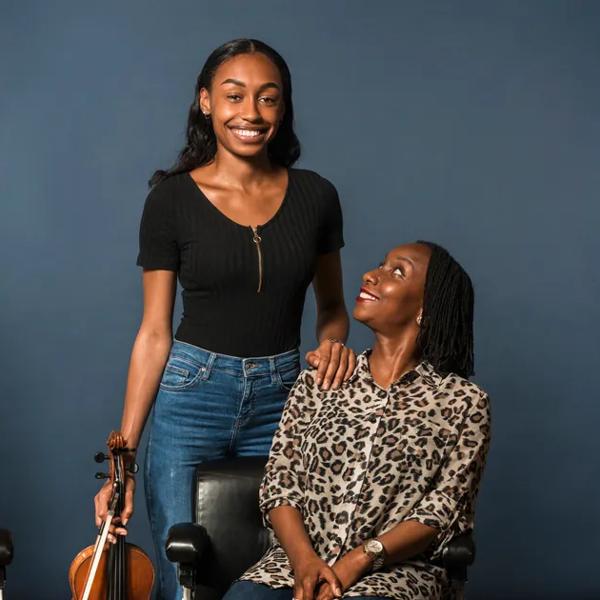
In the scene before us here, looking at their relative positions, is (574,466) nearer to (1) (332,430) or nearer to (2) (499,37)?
(2) (499,37)

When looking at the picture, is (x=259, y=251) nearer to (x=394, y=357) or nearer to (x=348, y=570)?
(x=394, y=357)

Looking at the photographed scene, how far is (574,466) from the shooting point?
4.51m

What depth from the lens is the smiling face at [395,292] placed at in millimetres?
2857

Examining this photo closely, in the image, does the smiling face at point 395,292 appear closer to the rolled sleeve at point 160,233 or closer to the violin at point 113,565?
the rolled sleeve at point 160,233

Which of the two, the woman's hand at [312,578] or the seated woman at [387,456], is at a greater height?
the seated woman at [387,456]

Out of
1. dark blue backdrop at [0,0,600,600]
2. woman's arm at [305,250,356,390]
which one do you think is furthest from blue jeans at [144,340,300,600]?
dark blue backdrop at [0,0,600,600]

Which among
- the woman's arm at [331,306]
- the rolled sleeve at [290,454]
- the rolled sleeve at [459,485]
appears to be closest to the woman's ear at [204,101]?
the woman's arm at [331,306]

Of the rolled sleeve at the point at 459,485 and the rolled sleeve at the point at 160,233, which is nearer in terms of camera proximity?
the rolled sleeve at the point at 459,485

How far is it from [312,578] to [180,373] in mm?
586

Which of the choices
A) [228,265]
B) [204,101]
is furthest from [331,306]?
[204,101]

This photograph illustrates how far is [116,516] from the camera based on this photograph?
2.75 metres

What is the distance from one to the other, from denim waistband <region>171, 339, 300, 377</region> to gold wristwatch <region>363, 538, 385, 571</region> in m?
0.48

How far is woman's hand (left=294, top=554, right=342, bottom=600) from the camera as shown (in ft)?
8.43

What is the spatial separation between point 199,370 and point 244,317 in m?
0.16
